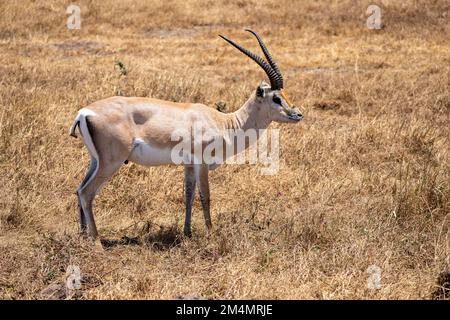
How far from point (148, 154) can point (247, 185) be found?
1884mm

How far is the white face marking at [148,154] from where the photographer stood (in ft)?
19.9

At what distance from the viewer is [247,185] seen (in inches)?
304

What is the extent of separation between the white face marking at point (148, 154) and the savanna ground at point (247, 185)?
65 centimetres

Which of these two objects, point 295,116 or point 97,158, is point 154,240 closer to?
point 97,158

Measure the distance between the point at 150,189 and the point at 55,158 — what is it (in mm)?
1267

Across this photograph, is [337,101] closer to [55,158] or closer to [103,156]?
[55,158]

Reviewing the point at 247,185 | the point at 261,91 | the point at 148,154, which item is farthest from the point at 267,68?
the point at 247,185

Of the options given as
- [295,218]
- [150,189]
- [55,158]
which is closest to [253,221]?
[295,218]

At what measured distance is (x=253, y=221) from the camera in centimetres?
651

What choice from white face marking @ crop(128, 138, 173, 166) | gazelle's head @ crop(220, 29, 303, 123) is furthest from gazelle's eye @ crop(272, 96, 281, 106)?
white face marking @ crop(128, 138, 173, 166)

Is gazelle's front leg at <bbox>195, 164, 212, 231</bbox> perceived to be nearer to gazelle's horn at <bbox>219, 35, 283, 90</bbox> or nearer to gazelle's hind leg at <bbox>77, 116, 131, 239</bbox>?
gazelle's hind leg at <bbox>77, 116, 131, 239</bbox>

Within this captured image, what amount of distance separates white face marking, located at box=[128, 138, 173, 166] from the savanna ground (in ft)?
2.12

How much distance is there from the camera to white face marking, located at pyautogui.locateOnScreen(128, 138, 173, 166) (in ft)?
19.9

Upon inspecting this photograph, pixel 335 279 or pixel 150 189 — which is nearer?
pixel 335 279
